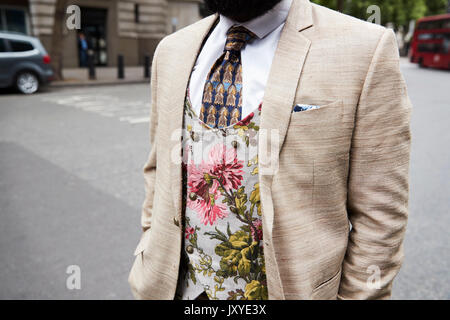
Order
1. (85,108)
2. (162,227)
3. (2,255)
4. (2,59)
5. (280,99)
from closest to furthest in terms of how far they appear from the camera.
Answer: (280,99)
(162,227)
(2,255)
(85,108)
(2,59)

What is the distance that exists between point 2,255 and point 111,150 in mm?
3103

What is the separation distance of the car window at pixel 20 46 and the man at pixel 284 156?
39.9 ft

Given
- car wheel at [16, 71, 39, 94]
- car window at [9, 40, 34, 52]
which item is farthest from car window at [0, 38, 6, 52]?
car wheel at [16, 71, 39, 94]

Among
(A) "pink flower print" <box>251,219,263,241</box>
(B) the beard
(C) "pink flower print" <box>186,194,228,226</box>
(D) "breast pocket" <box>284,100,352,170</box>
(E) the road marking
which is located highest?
(B) the beard

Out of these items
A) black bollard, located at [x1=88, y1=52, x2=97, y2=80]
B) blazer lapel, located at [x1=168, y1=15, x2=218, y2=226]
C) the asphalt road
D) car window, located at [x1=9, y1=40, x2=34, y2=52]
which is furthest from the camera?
black bollard, located at [x1=88, y1=52, x2=97, y2=80]

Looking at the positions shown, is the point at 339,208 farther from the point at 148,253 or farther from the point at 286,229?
the point at 148,253

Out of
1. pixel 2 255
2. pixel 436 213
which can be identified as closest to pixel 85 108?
pixel 2 255

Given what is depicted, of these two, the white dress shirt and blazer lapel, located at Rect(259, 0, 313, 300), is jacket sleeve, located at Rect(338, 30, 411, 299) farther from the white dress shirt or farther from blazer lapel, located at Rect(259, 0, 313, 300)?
the white dress shirt

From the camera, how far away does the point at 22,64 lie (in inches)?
462

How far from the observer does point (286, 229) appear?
123cm

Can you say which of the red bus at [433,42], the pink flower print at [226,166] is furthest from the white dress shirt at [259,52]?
the red bus at [433,42]

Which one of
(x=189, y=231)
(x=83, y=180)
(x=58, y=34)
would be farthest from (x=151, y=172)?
(x=58, y=34)

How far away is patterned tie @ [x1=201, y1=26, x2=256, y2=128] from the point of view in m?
1.27

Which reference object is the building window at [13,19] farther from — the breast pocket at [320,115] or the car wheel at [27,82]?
the breast pocket at [320,115]
